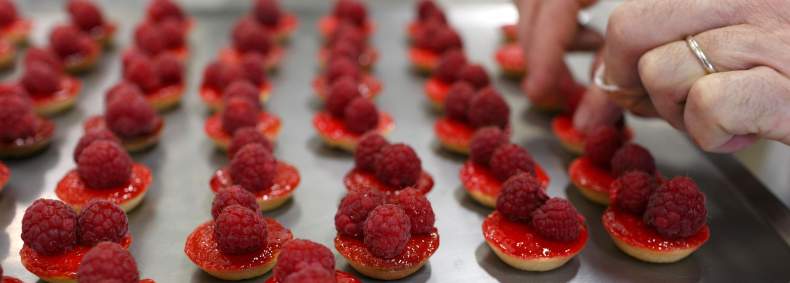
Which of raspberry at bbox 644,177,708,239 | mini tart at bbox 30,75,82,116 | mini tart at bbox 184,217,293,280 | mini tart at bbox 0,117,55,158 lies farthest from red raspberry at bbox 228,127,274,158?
raspberry at bbox 644,177,708,239

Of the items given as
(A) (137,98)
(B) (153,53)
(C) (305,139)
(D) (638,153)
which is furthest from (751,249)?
(B) (153,53)

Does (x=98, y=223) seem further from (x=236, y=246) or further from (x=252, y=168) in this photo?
(x=252, y=168)

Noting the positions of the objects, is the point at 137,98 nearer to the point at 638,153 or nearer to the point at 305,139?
the point at 305,139

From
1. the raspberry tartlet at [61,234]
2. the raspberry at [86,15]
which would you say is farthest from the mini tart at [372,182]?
the raspberry at [86,15]

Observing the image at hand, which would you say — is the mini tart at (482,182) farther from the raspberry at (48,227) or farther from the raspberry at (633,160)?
the raspberry at (48,227)

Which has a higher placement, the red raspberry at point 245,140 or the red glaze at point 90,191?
the red raspberry at point 245,140
